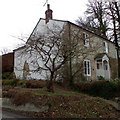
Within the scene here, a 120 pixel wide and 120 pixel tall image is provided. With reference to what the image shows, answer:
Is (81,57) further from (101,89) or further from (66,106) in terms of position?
(66,106)

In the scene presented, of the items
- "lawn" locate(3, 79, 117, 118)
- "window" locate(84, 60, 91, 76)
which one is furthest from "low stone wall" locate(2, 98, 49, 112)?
"window" locate(84, 60, 91, 76)

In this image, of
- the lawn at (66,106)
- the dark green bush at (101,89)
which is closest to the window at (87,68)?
the dark green bush at (101,89)

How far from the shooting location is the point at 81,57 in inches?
822

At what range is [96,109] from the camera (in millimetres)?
9703

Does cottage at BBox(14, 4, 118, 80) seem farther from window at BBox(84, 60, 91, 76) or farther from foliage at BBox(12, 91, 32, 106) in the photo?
foliage at BBox(12, 91, 32, 106)

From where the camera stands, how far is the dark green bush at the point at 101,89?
14.4m

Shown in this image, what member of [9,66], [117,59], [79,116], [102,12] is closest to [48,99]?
[79,116]

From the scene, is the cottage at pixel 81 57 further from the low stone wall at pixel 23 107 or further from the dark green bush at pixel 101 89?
the low stone wall at pixel 23 107

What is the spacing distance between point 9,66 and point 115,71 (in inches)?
643

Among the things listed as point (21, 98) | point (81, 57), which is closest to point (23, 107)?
point (21, 98)

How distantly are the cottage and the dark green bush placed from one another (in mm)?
2572

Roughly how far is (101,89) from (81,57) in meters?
6.79

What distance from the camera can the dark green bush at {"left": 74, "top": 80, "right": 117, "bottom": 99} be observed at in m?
14.4

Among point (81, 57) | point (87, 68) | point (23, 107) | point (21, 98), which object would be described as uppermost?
point (81, 57)
